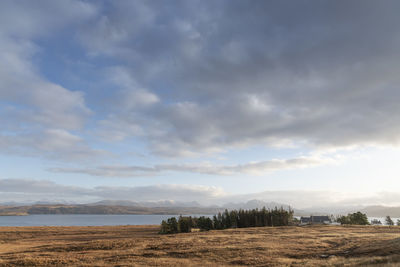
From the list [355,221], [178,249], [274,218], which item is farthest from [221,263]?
[355,221]

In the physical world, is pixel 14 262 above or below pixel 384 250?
A: below

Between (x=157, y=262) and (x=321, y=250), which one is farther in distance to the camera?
(x=321, y=250)

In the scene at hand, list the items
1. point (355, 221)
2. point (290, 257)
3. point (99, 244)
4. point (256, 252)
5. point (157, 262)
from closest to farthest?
1. point (157, 262)
2. point (290, 257)
3. point (256, 252)
4. point (99, 244)
5. point (355, 221)

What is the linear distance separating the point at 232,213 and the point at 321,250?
184 feet

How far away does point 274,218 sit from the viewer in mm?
90250

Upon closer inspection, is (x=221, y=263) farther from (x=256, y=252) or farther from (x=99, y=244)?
(x=99, y=244)

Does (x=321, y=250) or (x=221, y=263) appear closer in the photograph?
(x=221, y=263)

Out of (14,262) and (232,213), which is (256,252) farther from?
(232,213)

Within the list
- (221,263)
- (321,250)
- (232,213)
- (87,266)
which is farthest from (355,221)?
(87,266)

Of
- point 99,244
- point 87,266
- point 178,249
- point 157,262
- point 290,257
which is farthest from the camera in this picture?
point 99,244

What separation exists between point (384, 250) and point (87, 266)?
29.4m


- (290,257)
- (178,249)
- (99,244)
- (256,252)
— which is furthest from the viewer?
(99,244)

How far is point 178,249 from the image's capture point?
3519 centimetres

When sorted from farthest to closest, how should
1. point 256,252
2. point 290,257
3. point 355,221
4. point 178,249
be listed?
point 355,221 < point 178,249 < point 256,252 < point 290,257
